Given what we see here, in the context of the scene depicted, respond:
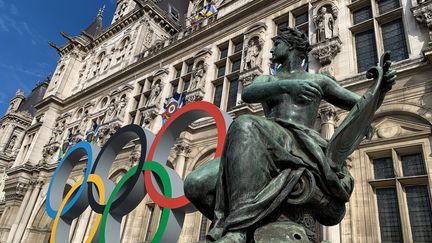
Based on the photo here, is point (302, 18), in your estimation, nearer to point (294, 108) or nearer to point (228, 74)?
point (228, 74)

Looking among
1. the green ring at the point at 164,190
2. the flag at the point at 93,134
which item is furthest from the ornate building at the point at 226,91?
the green ring at the point at 164,190

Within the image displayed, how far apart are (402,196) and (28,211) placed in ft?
72.7

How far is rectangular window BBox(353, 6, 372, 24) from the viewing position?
38.2ft

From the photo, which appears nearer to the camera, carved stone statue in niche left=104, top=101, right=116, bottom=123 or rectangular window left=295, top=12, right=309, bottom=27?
rectangular window left=295, top=12, right=309, bottom=27

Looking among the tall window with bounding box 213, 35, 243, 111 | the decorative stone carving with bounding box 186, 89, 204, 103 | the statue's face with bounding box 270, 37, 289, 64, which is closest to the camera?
the statue's face with bounding box 270, 37, 289, 64

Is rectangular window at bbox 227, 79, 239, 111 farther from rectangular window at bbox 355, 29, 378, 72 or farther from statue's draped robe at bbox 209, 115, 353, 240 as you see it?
statue's draped robe at bbox 209, 115, 353, 240

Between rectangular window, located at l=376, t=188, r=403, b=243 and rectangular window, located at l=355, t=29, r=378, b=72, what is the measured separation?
4270mm

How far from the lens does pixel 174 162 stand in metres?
14.0

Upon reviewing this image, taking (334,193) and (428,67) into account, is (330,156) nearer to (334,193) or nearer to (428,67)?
(334,193)

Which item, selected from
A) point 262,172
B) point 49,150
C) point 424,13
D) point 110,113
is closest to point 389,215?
point 424,13

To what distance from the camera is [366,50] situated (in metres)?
11.1

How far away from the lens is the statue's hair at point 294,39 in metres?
3.29

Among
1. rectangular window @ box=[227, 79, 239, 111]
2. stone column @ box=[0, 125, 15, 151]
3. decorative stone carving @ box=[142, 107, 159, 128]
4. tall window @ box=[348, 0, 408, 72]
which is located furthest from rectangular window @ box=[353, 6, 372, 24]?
stone column @ box=[0, 125, 15, 151]

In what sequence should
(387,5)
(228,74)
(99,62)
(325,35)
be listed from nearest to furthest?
(387,5)
(325,35)
(228,74)
(99,62)
